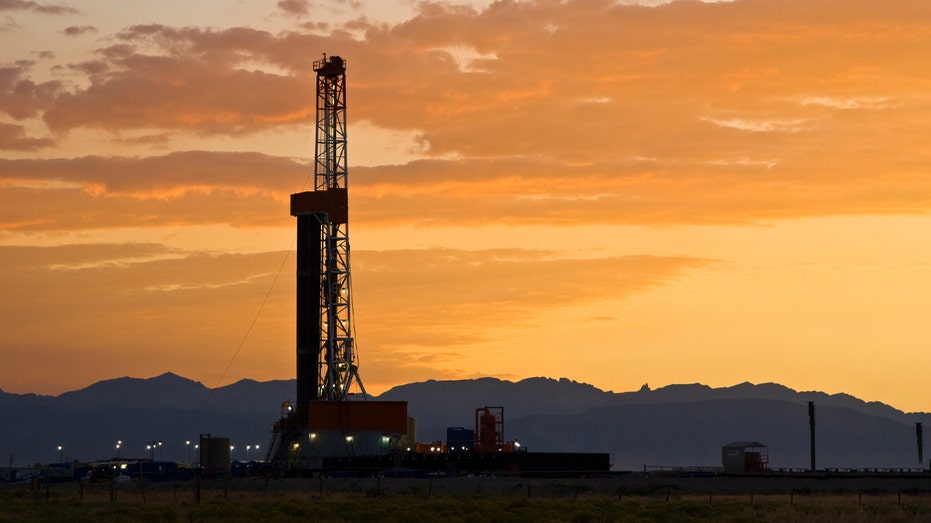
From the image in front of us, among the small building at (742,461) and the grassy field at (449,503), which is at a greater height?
the small building at (742,461)

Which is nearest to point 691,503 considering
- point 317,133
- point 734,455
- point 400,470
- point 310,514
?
point 310,514

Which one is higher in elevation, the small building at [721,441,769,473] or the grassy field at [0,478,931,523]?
the small building at [721,441,769,473]

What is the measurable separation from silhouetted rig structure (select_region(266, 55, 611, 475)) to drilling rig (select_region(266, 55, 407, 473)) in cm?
7

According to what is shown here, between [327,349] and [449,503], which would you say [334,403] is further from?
[449,503]

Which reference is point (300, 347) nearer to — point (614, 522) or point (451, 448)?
point (451, 448)

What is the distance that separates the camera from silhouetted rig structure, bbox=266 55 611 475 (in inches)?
3962

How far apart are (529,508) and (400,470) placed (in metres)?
34.4

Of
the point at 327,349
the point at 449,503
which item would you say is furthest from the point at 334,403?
the point at 449,503

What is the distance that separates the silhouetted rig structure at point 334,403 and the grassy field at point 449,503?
581 inches

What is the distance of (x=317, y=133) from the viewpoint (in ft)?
362

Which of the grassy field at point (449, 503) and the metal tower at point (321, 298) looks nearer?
the grassy field at point (449, 503)

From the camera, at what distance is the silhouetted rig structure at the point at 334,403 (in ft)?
330

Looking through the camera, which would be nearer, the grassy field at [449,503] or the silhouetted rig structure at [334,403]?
the grassy field at [449,503]

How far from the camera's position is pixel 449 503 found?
205 feet
